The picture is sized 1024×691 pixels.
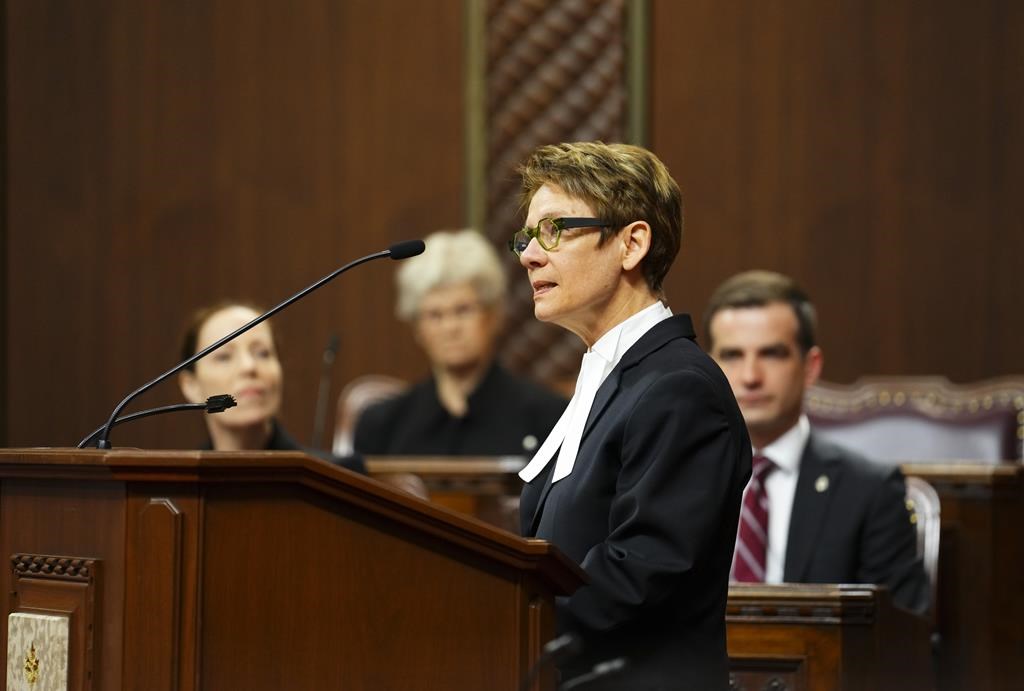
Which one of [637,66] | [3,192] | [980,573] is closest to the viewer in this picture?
[980,573]

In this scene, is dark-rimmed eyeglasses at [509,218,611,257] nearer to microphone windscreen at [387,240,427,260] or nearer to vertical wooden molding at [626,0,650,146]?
microphone windscreen at [387,240,427,260]

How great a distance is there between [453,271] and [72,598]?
12.0 feet

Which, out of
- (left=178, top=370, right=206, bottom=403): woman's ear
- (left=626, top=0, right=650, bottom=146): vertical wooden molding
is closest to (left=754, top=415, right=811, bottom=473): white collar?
(left=178, top=370, right=206, bottom=403): woman's ear

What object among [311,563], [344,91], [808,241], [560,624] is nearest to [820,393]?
[808,241]

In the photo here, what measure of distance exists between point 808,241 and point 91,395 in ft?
11.0

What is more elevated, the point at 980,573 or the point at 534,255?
the point at 534,255

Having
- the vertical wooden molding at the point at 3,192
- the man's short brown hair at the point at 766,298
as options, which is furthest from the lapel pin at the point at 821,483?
the vertical wooden molding at the point at 3,192

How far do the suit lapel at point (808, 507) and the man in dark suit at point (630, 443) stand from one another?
51.3 inches

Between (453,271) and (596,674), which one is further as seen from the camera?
(453,271)

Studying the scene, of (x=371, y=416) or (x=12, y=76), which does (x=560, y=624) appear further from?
(x=12, y=76)

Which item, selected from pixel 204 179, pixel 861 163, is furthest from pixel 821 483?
pixel 204 179

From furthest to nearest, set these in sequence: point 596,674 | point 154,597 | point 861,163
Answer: point 861,163, point 596,674, point 154,597

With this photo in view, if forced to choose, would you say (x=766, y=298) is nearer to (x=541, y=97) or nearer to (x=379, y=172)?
(x=541, y=97)

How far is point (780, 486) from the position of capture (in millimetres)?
3822
